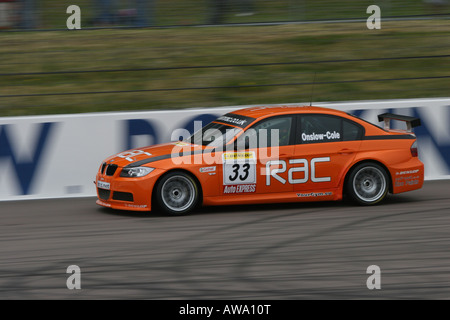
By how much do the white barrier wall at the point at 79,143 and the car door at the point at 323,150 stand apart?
2.36 m

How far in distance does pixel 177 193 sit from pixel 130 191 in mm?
626

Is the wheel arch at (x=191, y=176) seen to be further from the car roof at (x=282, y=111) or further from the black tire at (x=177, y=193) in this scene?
the car roof at (x=282, y=111)

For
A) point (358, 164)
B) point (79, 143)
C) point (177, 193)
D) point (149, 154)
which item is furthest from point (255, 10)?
point (177, 193)

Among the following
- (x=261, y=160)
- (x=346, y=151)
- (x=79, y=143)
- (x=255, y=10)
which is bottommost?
(x=261, y=160)

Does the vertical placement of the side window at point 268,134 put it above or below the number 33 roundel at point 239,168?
above

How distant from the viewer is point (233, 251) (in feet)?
23.8

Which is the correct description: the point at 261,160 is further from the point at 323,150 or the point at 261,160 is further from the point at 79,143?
the point at 79,143

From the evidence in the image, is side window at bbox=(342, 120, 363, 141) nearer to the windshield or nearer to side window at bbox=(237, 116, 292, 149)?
side window at bbox=(237, 116, 292, 149)

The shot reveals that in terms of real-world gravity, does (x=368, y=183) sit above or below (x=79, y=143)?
below

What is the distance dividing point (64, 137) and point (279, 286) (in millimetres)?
6241

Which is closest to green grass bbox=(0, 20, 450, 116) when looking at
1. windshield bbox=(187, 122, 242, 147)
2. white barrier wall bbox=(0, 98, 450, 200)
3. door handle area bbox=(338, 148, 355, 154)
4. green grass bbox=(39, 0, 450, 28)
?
green grass bbox=(39, 0, 450, 28)

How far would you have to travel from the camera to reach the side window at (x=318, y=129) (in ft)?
31.2

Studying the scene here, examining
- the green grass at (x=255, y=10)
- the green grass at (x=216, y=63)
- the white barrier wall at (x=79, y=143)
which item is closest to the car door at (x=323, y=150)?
the white barrier wall at (x=79, y=143)
